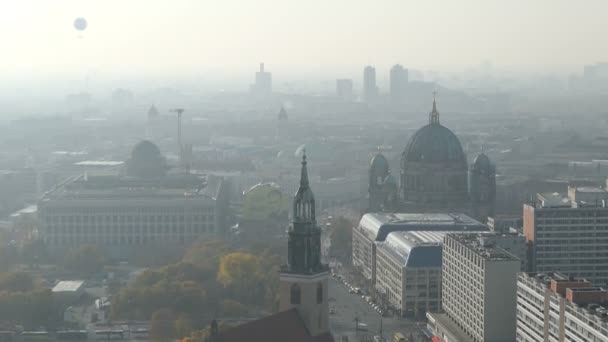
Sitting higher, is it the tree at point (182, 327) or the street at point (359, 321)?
the tree at point (182, 327)

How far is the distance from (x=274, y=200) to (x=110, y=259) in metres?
16.1

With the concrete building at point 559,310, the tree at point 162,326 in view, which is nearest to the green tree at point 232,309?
the tree at point 162,326

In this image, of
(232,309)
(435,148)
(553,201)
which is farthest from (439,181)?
(232,309)

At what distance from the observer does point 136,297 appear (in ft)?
201

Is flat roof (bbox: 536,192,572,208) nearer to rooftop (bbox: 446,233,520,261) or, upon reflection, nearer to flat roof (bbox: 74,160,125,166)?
rooftop (bbox: 446,233,520,261)

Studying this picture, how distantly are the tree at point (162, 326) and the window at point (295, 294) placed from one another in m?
16.8

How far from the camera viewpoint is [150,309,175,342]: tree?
180ft

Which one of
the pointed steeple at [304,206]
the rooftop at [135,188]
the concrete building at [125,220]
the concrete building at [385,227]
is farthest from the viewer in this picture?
the rooftop at [135,188]

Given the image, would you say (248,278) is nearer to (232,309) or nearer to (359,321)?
(232,309)

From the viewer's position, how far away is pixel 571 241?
2564 inches

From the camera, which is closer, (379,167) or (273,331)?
(273,331)

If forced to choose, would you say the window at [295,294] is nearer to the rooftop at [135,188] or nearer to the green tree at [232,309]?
the green tree at [232,309]

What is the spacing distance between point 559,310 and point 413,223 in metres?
27.5

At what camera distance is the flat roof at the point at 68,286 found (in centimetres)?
6669
